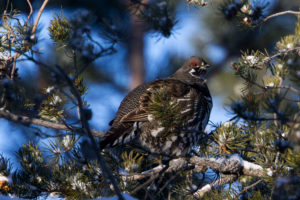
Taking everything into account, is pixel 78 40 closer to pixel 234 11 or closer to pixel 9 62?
pixel 9 62

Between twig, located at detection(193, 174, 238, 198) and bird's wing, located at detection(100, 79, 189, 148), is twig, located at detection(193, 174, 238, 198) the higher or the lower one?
the lower one

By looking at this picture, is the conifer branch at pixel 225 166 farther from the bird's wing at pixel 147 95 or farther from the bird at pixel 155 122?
the bird's wing at pixel 147 95

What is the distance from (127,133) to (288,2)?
23.0 ft

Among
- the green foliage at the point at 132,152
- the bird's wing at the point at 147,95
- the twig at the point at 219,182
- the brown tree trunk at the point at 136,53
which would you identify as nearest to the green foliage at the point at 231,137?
the green foliage at the point at 132,152

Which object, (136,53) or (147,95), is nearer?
(147,95)

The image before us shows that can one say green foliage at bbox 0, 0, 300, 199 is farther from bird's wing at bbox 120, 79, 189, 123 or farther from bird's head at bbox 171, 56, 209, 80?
bird's head at bbox 171, 56, 209, 80

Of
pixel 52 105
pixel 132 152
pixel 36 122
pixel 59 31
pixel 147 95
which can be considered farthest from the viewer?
pixel 52 105

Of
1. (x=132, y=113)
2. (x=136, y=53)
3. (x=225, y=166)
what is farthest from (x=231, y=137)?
(x=136, y=53)

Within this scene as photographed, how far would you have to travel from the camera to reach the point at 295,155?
2.11 meters

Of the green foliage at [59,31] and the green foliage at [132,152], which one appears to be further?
the green foliage at [59,31]

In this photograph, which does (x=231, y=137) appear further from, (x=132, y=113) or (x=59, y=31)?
(x=59, y=31)

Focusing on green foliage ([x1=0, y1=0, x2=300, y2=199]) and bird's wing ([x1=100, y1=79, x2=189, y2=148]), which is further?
bird's wing ([x1=100, y1=79, x2=189, y2=148])

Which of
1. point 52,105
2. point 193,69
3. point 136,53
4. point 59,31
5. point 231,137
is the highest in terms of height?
point 136,53

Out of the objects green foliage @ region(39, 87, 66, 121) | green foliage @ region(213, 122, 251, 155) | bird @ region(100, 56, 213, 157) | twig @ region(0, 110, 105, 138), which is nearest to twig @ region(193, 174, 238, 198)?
green foliage @ region(213, 122, 251, 155)
